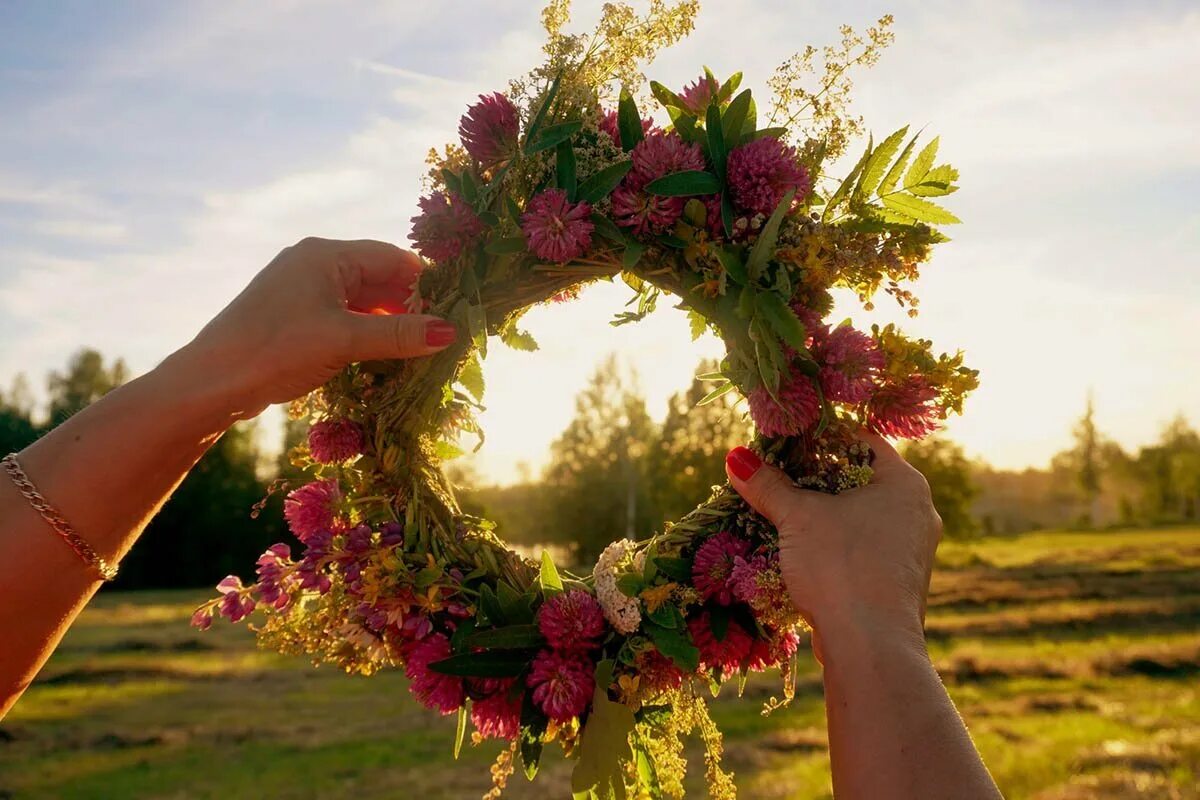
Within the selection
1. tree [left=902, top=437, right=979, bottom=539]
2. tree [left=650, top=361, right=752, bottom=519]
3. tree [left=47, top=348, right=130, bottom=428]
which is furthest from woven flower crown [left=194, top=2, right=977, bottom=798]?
tree [left=47, top=348, right=130, bottom=428]

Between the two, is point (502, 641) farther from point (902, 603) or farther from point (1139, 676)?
point (1139, 676)

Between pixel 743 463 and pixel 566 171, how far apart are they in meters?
0.96

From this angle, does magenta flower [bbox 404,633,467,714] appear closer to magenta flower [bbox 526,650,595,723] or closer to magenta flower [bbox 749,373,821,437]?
magenta flower [bbox 526,650,595,723]

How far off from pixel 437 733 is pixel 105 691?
19.1 feet

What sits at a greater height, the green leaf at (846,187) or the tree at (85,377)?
the tree at (85,377)

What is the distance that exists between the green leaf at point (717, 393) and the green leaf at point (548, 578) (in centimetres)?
65

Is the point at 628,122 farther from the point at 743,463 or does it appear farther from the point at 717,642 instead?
the point at 717,642

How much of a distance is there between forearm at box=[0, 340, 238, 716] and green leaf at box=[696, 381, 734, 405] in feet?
4.56

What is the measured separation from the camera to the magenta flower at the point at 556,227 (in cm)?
264

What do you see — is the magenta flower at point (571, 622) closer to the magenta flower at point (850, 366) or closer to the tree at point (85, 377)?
the magenta flower at point (850, 366)

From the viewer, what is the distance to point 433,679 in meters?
2.76

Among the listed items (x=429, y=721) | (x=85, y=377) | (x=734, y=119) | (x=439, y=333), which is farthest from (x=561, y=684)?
(x=85, y=377)

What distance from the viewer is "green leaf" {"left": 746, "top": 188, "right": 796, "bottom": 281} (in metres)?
2.55

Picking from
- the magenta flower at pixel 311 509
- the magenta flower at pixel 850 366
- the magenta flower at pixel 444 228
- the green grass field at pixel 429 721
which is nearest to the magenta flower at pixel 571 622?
the magenta flower at pixel 311 509
